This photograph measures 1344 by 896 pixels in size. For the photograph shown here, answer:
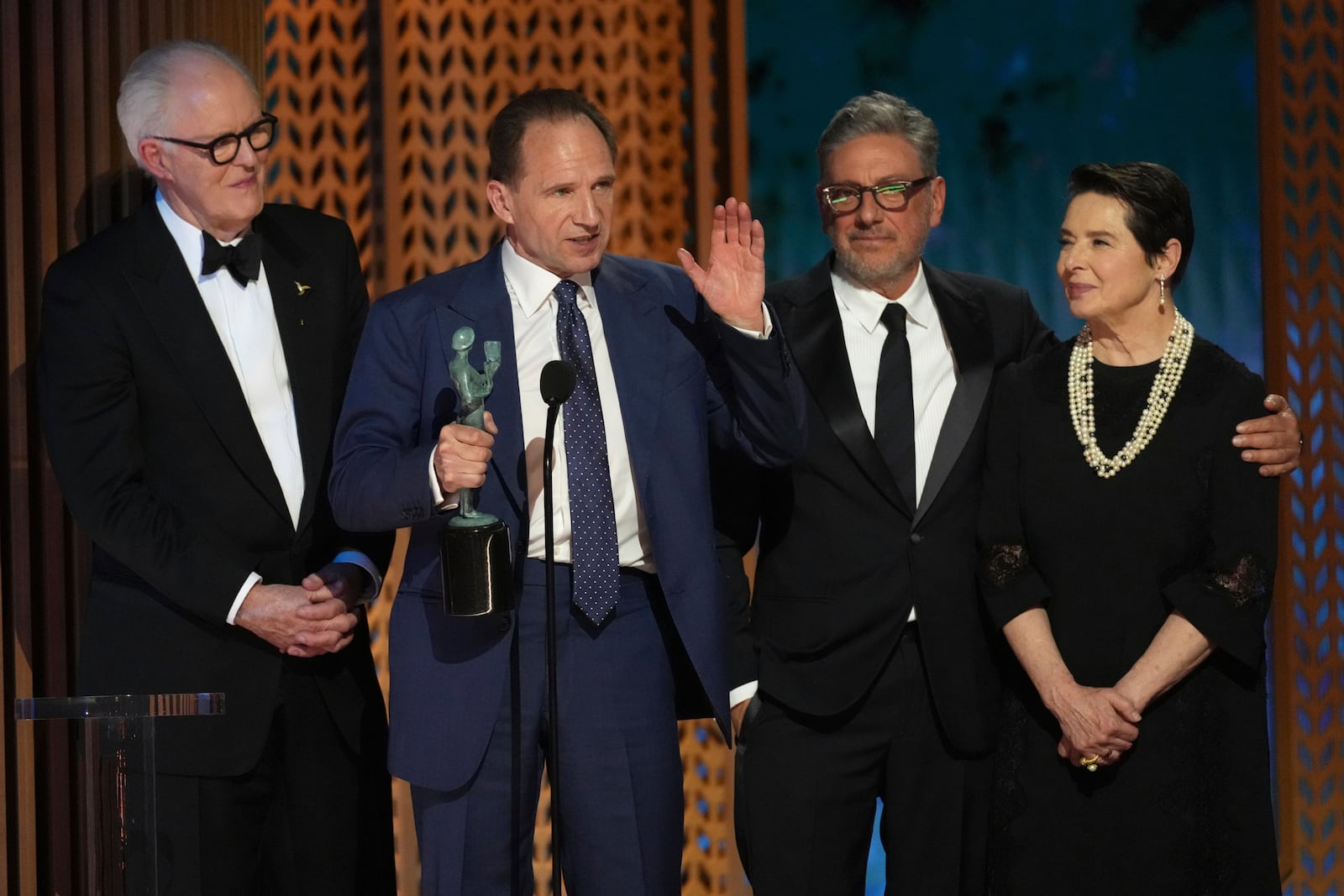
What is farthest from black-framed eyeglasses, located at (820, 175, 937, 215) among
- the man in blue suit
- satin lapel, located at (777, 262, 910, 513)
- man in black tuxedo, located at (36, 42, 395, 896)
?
man in black tuxedo, located at (36, 42, 395, 896)

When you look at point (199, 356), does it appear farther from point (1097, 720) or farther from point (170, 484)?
point (1097, 720)

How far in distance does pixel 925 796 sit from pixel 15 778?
72.5 inches

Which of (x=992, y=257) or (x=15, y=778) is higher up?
(x=992, y=257)

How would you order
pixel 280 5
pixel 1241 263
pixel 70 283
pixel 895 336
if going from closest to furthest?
1. pixel 70 283
2. pixel 895 336
3. pixel 280 5
4. pixel 1241 263

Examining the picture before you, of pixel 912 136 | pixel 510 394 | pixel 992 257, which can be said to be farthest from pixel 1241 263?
pixel 510 394

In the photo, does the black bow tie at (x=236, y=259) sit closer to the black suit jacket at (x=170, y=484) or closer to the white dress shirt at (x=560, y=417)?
the black suit jacket at (x=170, y=484)

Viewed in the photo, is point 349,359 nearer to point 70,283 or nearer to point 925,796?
point 70,283

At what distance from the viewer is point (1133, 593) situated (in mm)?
2787

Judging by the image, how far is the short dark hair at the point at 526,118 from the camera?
2.79 meters

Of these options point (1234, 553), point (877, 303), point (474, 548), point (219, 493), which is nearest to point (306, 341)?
point (219, 493)

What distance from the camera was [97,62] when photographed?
3.31 meters

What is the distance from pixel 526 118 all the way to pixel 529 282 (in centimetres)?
30

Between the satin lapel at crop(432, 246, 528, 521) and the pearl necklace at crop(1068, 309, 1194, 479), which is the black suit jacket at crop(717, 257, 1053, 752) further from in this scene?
the satin lapel at crop(432, 246, 528, 521)

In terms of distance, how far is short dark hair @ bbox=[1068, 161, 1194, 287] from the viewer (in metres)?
2.82
